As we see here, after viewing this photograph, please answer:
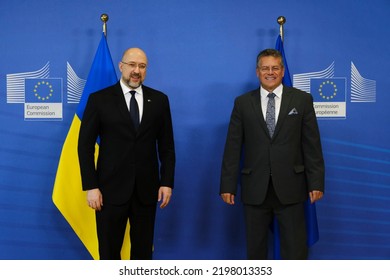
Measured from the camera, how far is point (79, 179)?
3.29m

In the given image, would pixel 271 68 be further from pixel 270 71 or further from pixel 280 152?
pixel 280 152

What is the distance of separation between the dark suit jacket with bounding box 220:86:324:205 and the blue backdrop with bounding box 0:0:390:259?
2.08 ft

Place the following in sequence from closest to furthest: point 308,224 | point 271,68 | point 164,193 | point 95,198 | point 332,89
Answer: point 95,198 < point 164,193 < point 271,68 < point 308,224 < point 332,89

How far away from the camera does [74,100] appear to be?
3.52 metres

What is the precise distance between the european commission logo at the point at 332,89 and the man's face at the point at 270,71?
65cm

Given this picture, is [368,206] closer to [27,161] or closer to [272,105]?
[272,105]

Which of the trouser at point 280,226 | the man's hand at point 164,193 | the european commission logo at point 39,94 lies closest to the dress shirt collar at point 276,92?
the trouser at point 280,226

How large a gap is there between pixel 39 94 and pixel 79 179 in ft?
2.49

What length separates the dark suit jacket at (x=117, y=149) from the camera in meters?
2.64

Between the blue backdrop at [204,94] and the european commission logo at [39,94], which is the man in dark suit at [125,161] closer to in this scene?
the blue backdrop at [204,94]

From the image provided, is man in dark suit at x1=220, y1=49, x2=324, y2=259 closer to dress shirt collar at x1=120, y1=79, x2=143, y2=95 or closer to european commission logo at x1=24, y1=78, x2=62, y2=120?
dress shirt collar at x1=120, y1=79, x2=143, y2=95

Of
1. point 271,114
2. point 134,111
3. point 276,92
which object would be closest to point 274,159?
point 271,114

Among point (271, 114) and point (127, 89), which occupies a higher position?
point (127, 89)
